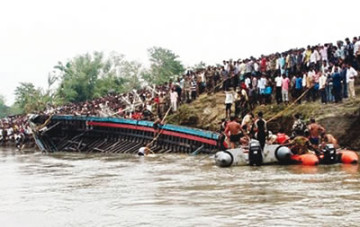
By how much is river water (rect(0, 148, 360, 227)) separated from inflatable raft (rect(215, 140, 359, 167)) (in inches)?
13.3

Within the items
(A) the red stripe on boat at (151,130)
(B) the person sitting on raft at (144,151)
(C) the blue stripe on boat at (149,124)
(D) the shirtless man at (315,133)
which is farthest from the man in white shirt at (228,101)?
(D) the shirtless man at (315,133)

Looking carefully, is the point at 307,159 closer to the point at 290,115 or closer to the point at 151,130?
the point at 290,115

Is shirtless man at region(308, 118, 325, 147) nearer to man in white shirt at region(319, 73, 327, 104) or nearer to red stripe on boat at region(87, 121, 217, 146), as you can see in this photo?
man in white shirt at region(319, 73, 327, 104)

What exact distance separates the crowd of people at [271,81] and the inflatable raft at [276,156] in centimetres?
263

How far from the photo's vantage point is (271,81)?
22.2m

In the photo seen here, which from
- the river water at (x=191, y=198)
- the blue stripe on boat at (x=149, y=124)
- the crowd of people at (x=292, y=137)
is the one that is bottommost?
the river water at (x=191, y=198)

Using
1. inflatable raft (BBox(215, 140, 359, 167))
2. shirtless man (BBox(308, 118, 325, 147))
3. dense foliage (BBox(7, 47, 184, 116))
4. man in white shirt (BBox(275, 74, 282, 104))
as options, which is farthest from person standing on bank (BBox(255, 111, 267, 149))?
dense foliage (BBox(7, 47, 184, 116))

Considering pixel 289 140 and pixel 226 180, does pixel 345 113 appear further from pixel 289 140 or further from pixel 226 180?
pixel 226 180

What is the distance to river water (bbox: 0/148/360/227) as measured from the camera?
8.34 meters

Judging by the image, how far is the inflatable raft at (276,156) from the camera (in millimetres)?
14781

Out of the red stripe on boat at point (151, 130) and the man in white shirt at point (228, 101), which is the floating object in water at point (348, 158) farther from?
the man in white shirt at point (228, 101)

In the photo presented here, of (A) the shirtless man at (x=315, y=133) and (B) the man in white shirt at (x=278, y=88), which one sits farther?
(B) the man in white shirt at (x=278, y=88)

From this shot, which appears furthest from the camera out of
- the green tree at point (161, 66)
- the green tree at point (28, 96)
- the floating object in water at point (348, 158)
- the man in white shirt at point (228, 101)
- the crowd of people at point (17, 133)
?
the green tree at point (161, 66)

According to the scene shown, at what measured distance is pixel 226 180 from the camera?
12930mm
